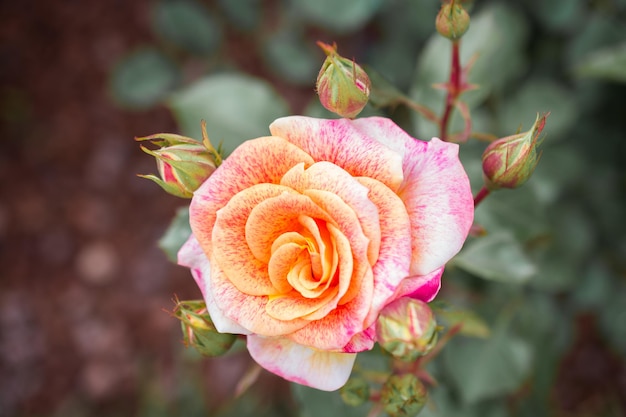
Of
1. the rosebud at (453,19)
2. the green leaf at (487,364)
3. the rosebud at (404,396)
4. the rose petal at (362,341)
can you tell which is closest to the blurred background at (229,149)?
the green leaf at (487,364)

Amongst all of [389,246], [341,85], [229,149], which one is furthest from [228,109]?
[389,246]

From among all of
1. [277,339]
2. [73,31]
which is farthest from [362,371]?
[73,31]

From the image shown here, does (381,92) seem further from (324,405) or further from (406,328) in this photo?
(324,405)

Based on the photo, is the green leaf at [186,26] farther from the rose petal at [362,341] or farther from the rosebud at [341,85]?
the rose petal at [362,341]

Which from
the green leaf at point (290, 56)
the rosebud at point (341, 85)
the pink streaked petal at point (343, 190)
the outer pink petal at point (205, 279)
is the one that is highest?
the rosebud at point (341, 85)

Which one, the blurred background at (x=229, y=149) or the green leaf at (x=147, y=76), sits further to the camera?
the green leaf at (x=147, y=76)

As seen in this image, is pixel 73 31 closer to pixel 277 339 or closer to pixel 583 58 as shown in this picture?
pixel 583 58

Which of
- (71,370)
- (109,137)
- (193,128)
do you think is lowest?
(71,370)
